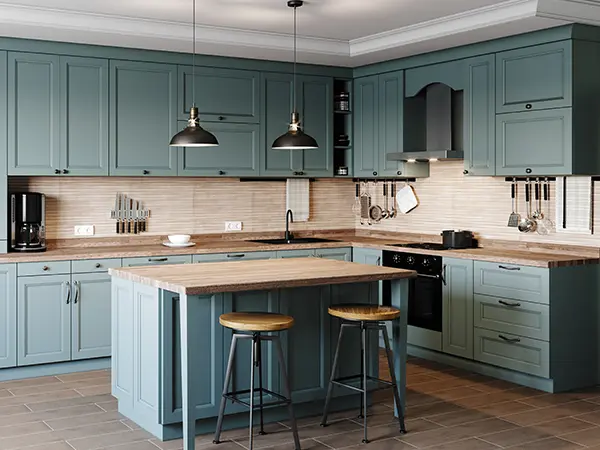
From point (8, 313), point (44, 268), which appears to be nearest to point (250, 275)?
point (44, 268)

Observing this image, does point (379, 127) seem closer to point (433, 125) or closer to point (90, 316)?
point (433, 125)

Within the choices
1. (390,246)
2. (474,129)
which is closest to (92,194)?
(390,246)

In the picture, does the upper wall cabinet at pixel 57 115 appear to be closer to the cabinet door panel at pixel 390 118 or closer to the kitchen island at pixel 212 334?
the kitchen island at pixel 212 334

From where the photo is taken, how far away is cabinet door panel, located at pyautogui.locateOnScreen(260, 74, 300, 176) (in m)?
7.17

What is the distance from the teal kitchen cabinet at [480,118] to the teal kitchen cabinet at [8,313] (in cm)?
356

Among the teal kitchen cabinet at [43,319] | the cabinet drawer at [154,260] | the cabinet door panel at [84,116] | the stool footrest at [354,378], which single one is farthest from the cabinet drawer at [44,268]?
the stool footrest at [354,378]

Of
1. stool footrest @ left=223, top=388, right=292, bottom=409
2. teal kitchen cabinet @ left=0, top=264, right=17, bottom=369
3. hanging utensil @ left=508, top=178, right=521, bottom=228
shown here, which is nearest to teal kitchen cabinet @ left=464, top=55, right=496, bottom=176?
hanging utensil @ left=508, top=178, right=521, bottom=228

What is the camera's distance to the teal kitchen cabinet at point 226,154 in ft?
22.4

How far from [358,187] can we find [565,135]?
2.83 m

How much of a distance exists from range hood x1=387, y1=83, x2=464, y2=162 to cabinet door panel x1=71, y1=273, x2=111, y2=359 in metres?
2.74

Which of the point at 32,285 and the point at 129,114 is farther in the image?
the point at 129,114

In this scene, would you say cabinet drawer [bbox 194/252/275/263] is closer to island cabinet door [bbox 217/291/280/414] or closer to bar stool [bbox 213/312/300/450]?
island cabinet door [bbox 217/291/280/414]

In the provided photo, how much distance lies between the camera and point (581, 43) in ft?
18.4

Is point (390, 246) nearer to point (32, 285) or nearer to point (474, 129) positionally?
point (474, 129)
